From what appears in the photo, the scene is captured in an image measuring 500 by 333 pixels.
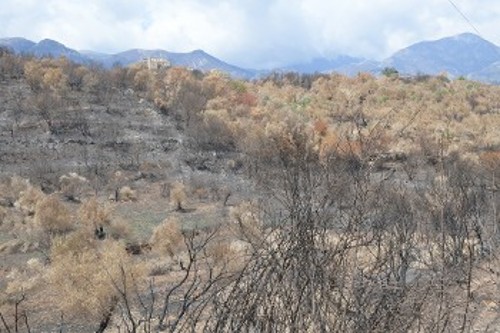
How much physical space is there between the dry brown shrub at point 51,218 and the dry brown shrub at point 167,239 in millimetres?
3565

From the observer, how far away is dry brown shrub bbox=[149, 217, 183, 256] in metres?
17.7

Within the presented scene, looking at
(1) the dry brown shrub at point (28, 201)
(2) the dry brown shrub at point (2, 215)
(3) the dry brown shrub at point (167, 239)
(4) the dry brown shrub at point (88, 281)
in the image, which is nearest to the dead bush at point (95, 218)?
(3) the dry brown shrub at point (167, 239)

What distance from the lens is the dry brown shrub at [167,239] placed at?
17734 mm

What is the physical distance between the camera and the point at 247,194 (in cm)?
2706

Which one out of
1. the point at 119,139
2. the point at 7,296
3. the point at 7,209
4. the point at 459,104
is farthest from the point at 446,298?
the point at 459,104

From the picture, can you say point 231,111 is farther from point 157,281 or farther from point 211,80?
point 157,281

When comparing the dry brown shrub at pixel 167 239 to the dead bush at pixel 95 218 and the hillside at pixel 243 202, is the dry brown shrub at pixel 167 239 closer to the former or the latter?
the hillside at pixel 243 202

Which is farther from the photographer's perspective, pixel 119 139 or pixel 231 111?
pixel 231 111

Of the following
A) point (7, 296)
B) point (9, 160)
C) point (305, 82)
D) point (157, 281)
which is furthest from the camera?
point (305, 82)

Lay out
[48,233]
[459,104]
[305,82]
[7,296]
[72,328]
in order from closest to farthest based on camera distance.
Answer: [72,328] < [7,296] < [48,233] < [459,104] < [305,82]

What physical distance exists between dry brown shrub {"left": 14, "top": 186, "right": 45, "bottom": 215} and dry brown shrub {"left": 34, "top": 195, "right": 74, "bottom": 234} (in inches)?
114

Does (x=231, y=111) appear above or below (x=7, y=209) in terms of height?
above

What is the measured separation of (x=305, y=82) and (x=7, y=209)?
40.7 m

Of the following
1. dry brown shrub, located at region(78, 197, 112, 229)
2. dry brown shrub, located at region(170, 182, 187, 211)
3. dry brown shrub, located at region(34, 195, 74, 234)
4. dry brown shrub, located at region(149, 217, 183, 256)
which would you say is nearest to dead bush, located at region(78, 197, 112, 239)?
dry brown shrub, located at region(78, 197, 112, 229)
